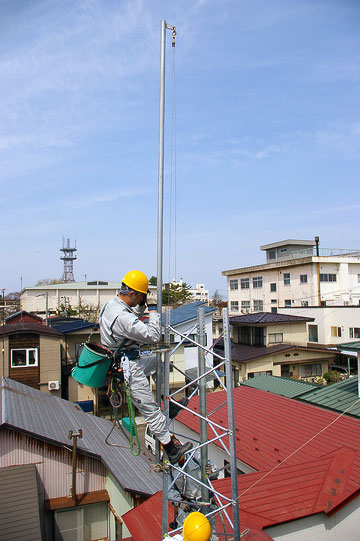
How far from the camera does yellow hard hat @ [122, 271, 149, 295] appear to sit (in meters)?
4.50

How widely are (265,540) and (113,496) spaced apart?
582 cm

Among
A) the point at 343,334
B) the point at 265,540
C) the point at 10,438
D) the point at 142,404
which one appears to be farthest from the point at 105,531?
the point at 343,334

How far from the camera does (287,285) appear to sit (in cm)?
4012

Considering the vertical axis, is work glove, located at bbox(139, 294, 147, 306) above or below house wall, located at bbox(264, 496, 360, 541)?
above

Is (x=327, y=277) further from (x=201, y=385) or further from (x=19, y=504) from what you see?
(x=201, y=385)

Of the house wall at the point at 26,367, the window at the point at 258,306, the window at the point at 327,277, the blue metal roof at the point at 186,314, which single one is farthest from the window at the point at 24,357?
the window at the point at 258,306

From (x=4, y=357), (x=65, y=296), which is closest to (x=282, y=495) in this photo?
(x=4, y=357)

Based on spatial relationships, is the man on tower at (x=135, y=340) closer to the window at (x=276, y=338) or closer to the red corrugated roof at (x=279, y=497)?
the red corrugated roof at (x=279, y=497)

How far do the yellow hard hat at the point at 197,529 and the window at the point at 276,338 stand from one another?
80.4ft

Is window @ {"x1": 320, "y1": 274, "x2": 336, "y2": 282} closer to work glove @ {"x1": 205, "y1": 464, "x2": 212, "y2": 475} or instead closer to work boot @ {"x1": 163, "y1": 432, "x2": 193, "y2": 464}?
work glove @ {"x1": 205, "y1": 464, "x2": 212, "y2": 475}

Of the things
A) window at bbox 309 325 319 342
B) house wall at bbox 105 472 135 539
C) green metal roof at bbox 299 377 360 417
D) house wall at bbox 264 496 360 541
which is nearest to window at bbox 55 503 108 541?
house wall at bbox 105 472 135 539

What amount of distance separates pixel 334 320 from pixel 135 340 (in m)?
30.7

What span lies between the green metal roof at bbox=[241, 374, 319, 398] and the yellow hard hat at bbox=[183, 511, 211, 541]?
9853 mm

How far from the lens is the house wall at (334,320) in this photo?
30578 millimetres
